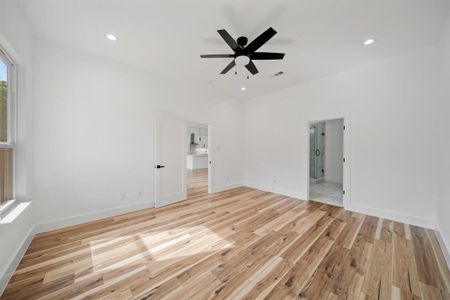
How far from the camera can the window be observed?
1.97 meters

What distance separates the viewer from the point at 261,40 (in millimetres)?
2105

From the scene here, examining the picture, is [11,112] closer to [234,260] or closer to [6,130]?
[6,130]

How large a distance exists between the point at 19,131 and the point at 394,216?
6.23 m

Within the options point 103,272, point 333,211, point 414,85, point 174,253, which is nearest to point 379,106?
point 414,85

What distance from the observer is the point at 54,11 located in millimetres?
2094

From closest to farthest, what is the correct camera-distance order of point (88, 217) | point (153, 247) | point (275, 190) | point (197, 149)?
point (153, 247), point (88, 217), point (275, 190), point (197, 149)

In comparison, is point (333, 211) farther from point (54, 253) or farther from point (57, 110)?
point (57, 110)

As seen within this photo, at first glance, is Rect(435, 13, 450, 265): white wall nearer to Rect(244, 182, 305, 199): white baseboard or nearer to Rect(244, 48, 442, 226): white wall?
Rect(244, 48, 442, 226): white wall

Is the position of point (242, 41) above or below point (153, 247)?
above

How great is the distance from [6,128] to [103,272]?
2.21 m

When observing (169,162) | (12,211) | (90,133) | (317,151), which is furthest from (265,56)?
(317,151)

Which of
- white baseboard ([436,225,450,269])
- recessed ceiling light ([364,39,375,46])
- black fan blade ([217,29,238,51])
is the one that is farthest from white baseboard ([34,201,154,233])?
recessed ceiling light ([364,39,375,46])

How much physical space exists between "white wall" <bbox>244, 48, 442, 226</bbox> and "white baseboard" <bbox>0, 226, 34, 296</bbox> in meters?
5.02

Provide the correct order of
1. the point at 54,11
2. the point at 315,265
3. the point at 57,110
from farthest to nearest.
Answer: the point at 57,110 → the point at 54,11 → the point at 315,265
